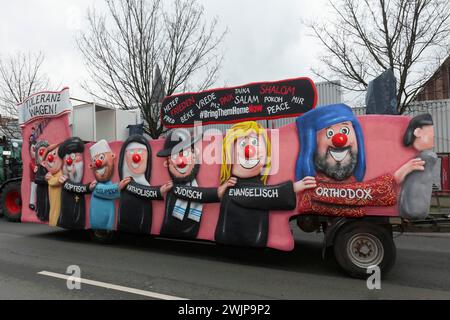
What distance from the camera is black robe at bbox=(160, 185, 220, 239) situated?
21.5 feet

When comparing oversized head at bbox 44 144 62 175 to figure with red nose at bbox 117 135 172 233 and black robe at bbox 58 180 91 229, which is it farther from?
figure with red nose at bbox 117 135 172 233

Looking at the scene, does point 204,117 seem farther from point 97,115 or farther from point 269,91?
point 97,115

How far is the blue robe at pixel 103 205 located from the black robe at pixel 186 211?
49.6 inches

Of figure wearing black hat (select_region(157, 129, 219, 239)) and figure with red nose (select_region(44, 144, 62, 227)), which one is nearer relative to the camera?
figure wearing black hat (select_region(157, 129, 219, 239))

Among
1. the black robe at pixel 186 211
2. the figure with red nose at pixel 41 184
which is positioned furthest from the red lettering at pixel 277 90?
the figure with red nose at pixel 41 184

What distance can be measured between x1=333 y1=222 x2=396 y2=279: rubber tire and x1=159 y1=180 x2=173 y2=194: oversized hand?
10.0ft

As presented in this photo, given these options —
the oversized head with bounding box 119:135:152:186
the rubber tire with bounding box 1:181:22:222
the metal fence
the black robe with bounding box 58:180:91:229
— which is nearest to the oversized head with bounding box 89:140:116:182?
the oversized head with bounding box 119:135:152:186

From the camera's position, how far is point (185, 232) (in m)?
6.86

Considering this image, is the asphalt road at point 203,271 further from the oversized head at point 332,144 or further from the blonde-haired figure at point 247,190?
the oversized head at point 332,144

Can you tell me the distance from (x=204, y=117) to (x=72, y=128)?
3.32 metres

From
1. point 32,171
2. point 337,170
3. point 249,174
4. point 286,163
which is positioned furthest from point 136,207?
point 337,170

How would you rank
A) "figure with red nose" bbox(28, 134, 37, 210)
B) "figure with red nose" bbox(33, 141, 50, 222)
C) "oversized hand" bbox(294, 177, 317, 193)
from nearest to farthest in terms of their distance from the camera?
"oversized hand" bbox(294, 177, 317, 193)
"figure with red nose" bbox(33, 141, 50, 222)
"figure with red nose" bbox(28, 134, 37, 210)
